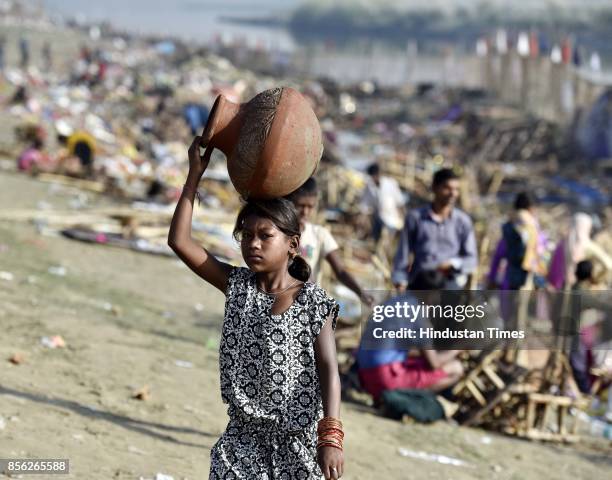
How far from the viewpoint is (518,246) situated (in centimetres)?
779

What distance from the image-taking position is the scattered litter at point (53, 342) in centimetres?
603

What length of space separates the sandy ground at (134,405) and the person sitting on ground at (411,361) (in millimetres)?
221

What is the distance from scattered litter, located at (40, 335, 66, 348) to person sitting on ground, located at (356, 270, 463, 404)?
1.73 meters

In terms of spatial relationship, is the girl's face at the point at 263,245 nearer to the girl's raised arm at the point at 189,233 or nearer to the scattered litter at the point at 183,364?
the girl's raised arm at the point at 189,233

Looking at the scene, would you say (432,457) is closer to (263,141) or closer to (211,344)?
(211,344)

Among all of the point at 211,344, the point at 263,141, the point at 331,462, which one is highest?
the point at 263,141

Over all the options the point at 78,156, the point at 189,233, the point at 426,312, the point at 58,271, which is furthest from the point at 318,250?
the point at 78,156

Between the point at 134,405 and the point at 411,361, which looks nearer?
the point at 134,405

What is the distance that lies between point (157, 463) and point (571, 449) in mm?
2965

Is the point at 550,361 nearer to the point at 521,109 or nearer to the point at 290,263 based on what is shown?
the point at 290,263

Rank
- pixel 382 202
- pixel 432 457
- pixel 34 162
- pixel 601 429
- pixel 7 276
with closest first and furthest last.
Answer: pixel 432 457
pixel 601 429
pixel 7 276
pixel 382 202
pixel 34 162

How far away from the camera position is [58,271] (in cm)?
866

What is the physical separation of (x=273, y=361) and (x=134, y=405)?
2525mm

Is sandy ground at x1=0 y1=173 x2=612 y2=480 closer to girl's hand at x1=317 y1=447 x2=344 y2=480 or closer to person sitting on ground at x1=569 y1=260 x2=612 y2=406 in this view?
person sitting on ground at x1=569 y1=260 x2=612 y2=406
